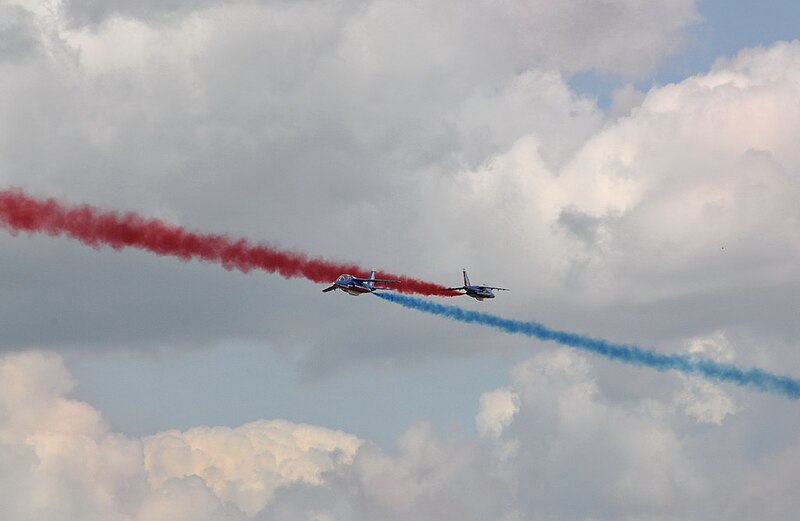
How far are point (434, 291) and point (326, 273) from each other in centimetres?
1532

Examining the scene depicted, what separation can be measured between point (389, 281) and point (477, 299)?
14.4m

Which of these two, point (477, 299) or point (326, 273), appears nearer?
point (326, 273)

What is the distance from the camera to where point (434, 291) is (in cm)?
19562

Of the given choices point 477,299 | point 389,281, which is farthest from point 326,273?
point 477,299

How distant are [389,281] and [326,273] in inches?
289

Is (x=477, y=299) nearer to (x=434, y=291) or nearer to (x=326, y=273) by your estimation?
(x=434, y=291)

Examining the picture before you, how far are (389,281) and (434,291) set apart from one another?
27.4 feet

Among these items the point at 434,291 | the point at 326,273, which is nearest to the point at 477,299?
the point at 434,291

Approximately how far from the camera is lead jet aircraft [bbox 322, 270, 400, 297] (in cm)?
18412

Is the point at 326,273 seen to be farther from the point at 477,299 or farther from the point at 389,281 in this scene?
the point at 477,299

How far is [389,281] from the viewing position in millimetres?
188875

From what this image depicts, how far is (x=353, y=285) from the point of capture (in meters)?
185

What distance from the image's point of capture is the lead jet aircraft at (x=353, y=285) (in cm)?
18412
